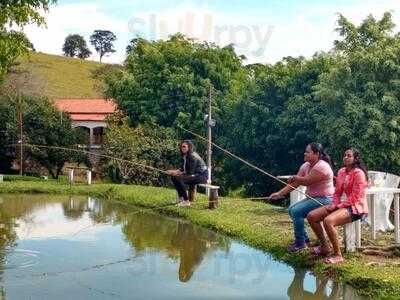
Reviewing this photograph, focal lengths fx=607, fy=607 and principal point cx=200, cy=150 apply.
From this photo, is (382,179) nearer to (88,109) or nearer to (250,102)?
(250,102)

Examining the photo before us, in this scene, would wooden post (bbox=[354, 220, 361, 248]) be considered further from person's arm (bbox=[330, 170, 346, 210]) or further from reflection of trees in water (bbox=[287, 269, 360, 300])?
reflection of trees in water (bbox=[287, 269, 360, 300])

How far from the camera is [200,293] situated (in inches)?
279

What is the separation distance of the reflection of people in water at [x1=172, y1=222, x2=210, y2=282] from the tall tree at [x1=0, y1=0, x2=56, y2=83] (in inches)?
246

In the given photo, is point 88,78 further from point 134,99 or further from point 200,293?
point 200,293

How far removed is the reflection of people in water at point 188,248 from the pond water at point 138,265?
0.01 m

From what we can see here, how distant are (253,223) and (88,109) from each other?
3399cm

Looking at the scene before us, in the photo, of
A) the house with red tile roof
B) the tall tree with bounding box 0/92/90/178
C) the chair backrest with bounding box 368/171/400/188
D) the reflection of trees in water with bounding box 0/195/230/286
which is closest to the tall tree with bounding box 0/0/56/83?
the reflection of trees in water with bounding box 0/195/230/286

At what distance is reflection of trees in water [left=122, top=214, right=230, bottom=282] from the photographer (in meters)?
9.23

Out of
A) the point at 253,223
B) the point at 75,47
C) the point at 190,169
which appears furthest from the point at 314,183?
the point at 75,47

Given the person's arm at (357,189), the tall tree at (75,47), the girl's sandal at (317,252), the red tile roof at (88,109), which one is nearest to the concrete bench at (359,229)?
the girl's sandal at (317,252)

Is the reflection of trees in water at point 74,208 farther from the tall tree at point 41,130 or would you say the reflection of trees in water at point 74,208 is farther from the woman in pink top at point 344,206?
the tall tree at point 41,130

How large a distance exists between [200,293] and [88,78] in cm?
6798

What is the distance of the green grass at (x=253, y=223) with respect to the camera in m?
7.19

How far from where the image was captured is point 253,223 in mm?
11852
